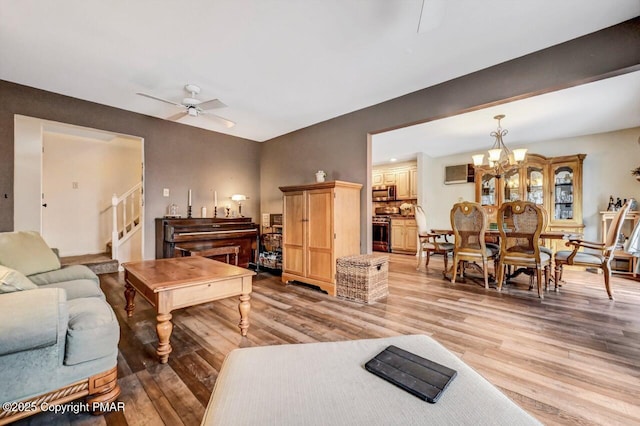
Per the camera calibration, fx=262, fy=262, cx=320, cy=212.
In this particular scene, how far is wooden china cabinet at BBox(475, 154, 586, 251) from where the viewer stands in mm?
5133

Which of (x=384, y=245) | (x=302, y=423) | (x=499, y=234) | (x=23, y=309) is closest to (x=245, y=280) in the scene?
(x=23, y=309)

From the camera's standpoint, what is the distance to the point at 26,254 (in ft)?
7.28

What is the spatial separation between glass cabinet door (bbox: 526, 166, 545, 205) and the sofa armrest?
731cm

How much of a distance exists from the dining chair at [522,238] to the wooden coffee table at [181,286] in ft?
11.3

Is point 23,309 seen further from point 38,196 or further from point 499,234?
point 499,234

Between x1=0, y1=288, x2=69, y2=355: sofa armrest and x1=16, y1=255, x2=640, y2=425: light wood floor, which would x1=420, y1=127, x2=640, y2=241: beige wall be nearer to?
x1=16, y1=255, x2=640, y2=425: light wood floor

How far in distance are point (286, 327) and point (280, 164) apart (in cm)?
369

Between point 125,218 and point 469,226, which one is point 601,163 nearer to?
point 469,226

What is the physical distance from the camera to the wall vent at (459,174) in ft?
20.8

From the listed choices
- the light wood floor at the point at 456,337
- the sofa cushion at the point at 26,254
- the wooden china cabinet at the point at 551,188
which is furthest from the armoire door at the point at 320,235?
the wooden china cabinet at the point at 551,188

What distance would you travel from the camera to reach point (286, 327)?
2.46m

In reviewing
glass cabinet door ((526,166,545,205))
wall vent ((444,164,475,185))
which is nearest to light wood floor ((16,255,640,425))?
glass cabinet door ((526,166,545,205))

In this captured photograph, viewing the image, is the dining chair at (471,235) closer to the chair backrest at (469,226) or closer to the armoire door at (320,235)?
the chair backrest at (469,226)

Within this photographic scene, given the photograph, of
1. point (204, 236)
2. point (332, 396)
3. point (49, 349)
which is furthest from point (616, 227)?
point (204, 236)
